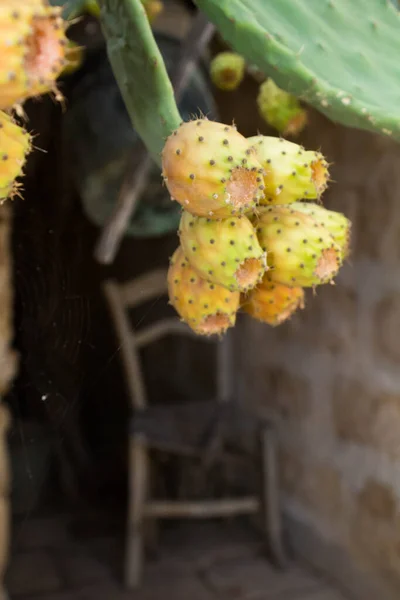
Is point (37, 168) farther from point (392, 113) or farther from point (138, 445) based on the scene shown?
point (138, 445)

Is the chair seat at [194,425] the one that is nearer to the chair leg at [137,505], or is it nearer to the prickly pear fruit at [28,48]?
the chair leg at [137,505]

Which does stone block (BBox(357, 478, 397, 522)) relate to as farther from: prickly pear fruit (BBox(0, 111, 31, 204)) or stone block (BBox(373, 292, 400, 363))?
prickly pear fruit (BBox(0, 111, 31, 204))

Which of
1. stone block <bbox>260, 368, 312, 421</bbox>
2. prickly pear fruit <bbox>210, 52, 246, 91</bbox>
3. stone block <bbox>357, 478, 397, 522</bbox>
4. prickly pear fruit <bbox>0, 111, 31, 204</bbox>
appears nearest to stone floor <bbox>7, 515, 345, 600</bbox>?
stone block <bbox>357, 478, 397, 522</bbox>

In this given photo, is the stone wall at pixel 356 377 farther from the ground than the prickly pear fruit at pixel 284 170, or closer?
closer

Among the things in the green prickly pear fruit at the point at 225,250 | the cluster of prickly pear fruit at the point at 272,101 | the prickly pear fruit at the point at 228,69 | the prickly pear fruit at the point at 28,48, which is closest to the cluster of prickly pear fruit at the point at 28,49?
the prickly pear fruit at the point at 28,48

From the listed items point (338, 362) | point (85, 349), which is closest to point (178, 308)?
point (85, 349)

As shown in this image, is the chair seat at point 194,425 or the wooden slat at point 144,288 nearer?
the wooden slat at point 144,288
